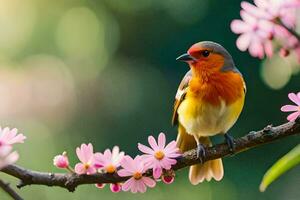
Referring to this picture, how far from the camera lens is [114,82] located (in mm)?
5957

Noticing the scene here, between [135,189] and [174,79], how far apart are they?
433 centimetres

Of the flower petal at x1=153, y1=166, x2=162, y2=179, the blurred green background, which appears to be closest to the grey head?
the flower petal at x1=153, y1=166, x2=162, y2=179

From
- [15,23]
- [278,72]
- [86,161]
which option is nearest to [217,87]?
[278,72]

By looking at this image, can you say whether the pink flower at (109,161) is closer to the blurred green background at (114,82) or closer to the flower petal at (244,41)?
the flower petal at (244,41)

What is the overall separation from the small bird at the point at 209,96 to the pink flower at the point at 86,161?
572 millimetres

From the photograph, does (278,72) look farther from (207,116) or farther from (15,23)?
(15,23)

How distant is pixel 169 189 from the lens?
187 inches

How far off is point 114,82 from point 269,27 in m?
5.18

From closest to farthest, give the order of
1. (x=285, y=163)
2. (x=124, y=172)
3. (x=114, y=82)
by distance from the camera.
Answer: (x=285, y=163) → (x=124, y=172) → (x=114, y=82)

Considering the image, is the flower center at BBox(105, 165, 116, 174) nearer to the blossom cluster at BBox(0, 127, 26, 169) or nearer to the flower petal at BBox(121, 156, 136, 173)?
the flower petal at BBox(121, 156, 136, 173)

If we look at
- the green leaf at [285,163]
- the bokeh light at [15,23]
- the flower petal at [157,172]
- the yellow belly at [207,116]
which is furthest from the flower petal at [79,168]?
the bokeh light at [15,23]

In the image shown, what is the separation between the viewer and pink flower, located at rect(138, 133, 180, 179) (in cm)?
103

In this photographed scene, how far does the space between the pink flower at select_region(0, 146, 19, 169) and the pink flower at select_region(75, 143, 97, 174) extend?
0.49ft

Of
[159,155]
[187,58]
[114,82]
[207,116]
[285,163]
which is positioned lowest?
[285,163]
